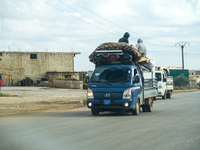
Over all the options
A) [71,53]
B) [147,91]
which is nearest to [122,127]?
[147,91]

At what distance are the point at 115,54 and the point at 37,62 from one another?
4563 cm

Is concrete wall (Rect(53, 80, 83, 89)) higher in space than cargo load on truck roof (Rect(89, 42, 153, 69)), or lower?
lower

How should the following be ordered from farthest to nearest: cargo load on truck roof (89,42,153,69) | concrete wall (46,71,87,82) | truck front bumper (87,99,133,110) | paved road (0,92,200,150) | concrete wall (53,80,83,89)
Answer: concrete wall (46,71,87,82), concrete wall (53,80,83,89), cargo load on truck roof (89,42,153,69), truck front bumper (87,99,133,110), paved road (0,92,200,150)

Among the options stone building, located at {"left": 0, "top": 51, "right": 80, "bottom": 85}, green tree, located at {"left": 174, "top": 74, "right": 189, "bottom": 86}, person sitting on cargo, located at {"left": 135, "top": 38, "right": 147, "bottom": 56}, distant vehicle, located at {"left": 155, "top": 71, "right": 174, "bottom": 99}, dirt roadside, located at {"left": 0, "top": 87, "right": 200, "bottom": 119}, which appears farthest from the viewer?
green tree, located at {"left": 174, "top": 74, "right": 189, "bottom": 86}

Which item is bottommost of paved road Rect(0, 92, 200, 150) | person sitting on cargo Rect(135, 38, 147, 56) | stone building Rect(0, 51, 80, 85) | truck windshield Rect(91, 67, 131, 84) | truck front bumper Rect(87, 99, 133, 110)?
paved road Rect(0, 92, 200, 150)

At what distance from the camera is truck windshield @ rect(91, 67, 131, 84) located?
14.3 m

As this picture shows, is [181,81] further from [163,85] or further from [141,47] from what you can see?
[141,47]

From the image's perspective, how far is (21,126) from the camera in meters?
11.2

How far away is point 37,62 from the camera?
59.0 m

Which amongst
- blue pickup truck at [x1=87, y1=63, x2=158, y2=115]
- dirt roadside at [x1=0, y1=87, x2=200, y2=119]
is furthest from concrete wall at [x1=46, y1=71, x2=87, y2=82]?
blue pickup truck at [x1=87, y1=63, x2=158, y2=115]

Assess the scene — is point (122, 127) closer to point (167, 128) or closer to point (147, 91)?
point (167, 128)

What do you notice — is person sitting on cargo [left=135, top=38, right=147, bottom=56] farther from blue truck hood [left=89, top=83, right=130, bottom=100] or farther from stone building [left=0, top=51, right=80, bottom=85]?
stone building [left=0, top=51, right=80, bottom=85]

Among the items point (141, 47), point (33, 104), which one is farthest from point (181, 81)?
point (141, 47)

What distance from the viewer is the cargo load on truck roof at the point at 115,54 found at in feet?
48.2
